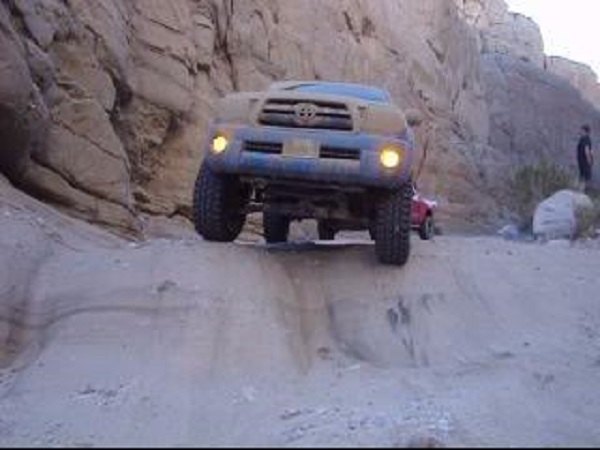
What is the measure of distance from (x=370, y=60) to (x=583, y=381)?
23.9 metres

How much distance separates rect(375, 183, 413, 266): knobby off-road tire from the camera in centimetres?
949

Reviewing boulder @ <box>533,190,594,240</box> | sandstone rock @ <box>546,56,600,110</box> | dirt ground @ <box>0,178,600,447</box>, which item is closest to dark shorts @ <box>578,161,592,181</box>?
boulder @ <box>533,190,594,240</box>

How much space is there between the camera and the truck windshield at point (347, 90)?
34.3ft

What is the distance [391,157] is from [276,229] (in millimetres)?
3555

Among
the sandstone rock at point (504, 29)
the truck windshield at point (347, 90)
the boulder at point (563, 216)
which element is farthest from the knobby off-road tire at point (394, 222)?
the sandstone rock at point (504, 29)

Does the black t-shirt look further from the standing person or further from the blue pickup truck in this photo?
the blue pickup truck

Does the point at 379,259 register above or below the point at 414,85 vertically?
above

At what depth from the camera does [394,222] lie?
9.48m

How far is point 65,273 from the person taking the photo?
916 cm

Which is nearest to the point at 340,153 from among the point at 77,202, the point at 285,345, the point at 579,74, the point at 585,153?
the point at 285,345

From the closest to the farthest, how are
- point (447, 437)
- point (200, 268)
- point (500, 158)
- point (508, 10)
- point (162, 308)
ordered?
point (447, 437)
point (162, 308)
point (200, 268)
point (500, 158)
point (508, 10)

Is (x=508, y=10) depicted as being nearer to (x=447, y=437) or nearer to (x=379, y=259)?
(x=379, y=259)

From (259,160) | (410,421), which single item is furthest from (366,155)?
(410,421)

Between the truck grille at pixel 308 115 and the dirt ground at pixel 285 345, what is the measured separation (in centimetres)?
127
